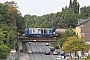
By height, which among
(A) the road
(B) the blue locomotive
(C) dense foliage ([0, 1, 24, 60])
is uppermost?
(C) dense foliage ([0, 1, 24, 60])

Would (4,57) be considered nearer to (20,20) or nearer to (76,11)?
(20,20)

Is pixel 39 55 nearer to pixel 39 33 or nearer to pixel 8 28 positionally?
pixel 8 28

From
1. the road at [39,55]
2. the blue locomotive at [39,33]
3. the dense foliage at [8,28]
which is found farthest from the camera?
the blue locomotive at [39,33]

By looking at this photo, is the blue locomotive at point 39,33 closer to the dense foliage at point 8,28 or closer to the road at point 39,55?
the road at point 39,55

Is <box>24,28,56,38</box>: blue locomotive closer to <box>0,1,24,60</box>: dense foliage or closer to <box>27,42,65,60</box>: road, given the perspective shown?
<box>27,42,65,60</box>: road

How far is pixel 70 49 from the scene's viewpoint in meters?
80.9

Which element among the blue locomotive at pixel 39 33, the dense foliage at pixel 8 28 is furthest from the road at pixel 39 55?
the dense foliage at pixel 8 28

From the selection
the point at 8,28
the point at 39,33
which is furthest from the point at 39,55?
the point at 39,33

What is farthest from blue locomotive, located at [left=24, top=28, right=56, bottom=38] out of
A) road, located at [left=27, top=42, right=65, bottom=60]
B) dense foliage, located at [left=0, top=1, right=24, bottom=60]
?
dense foliage, located at [left=0, top=1, right=24, bottom=60]

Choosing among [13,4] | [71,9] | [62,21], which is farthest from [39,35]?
[71,9]

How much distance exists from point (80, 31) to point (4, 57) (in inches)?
1811

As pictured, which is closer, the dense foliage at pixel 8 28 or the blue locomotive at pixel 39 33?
the dense foliage at pixel 8 28

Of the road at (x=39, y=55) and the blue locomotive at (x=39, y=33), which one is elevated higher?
the blue locomotive at (x=39, y=33)

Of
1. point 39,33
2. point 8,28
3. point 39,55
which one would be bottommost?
point 39,55
